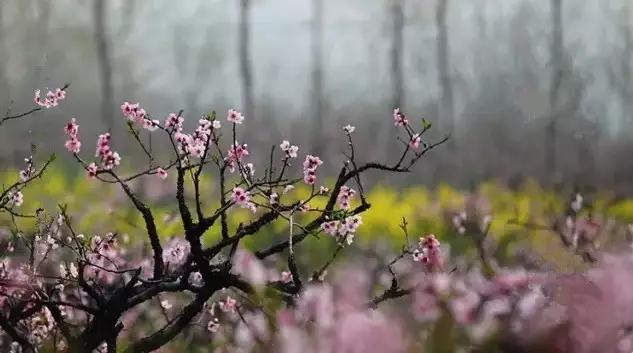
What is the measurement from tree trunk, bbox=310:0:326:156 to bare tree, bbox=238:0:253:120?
17 centimetres

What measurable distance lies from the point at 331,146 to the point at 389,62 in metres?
0.42

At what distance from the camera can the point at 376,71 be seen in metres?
2.64

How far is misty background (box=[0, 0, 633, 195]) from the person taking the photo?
2373 millimetres

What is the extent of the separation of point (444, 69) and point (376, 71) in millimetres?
271

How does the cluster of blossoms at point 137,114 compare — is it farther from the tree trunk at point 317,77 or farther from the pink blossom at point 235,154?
the tree trunk at point 317,77

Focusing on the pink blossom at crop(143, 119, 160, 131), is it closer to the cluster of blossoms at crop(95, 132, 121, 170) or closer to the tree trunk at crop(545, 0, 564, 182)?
the cluster of blossoms at crop(95, 132, 121, 170)

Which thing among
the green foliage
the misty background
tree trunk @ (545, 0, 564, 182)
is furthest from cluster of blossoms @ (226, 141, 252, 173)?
tree trunk @ (545, 0, 564, 182)

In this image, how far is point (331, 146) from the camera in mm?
2402

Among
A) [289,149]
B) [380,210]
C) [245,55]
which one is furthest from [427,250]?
[245,55]

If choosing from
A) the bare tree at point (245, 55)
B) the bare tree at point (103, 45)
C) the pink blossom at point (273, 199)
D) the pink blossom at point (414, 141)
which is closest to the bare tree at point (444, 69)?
the bare tree at point (245, 55)

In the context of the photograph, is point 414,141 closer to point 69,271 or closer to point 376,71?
point 69,271

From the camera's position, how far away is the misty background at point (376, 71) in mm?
2373

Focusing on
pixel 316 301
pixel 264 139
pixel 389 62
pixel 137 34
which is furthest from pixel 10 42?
pixel 316 301

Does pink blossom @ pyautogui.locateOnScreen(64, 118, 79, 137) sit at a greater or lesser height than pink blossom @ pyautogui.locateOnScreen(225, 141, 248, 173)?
greater
